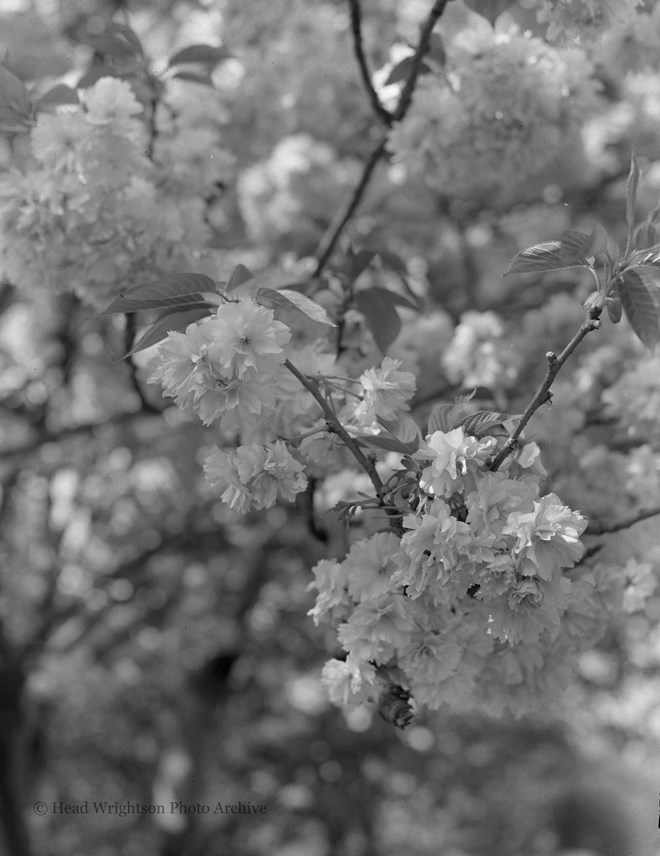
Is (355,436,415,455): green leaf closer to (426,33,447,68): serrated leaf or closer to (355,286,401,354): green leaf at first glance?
(355,286,401,354): green leaf

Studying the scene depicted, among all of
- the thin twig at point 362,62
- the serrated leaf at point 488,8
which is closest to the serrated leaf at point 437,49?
the thin twig at point 362,62

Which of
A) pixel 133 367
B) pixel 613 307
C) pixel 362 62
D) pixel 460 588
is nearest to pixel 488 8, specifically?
pixel 362 62

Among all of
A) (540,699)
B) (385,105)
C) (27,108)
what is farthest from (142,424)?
(540,699)

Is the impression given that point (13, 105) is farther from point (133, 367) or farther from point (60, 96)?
point (133, 367)

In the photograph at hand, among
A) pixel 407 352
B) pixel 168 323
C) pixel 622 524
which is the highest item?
pixel 168 323

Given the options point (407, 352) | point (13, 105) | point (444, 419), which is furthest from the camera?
point (407, 352)

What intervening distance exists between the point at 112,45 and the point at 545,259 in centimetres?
126

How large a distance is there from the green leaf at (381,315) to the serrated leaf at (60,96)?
2.44 ft

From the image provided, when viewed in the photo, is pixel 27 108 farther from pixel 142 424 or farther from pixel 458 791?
pixel 458 791

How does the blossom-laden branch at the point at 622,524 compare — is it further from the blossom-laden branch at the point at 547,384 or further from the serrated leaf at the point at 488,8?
the serrated leaf at the point at 488,8

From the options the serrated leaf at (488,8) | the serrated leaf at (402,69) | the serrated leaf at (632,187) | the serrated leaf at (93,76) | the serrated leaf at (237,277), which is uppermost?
the serrated leaf at (488,8)

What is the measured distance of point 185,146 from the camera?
86.4 inches

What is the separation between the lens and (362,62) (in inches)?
86.9

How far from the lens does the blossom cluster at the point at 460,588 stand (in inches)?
47.9
